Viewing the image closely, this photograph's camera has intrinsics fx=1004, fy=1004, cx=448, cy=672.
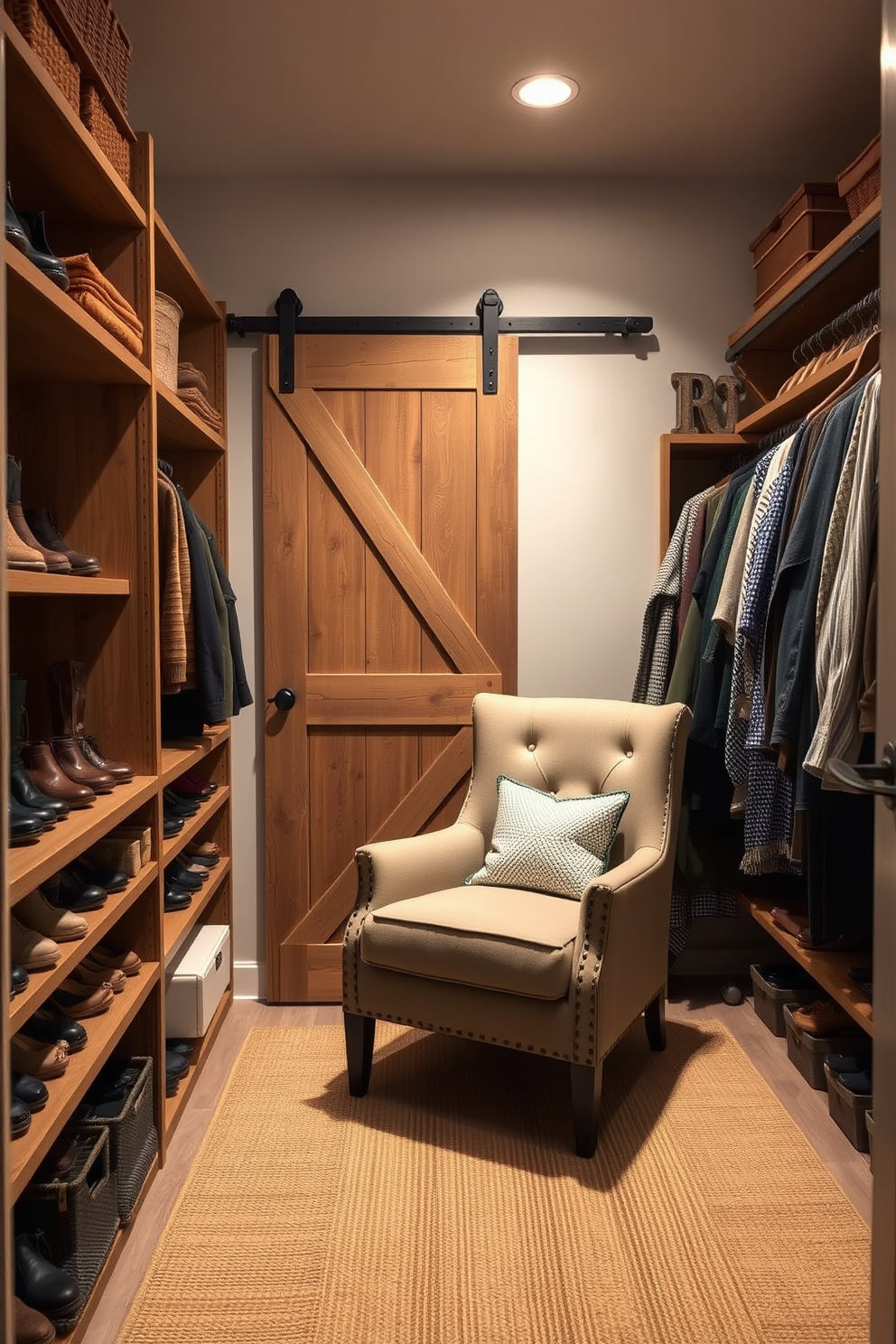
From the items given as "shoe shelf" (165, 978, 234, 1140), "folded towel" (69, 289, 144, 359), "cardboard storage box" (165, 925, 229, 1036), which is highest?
"folded towel" (69, 289, 144, 359)

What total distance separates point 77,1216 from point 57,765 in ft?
2.63

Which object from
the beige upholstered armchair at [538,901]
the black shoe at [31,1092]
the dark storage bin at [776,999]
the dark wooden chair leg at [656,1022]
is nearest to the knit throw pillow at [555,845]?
the beige upholstered armchair at [538,901]

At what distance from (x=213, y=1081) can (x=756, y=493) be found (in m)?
2.14

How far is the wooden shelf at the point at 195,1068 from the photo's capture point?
2.41 m

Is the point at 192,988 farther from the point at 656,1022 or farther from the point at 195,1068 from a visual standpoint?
the point at 656,1022

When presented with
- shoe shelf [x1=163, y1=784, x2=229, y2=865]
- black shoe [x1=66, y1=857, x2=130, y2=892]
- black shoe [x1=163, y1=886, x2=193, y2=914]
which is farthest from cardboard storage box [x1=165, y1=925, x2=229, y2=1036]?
black shoe [x1=66, y1=857, x2=130, y2=892]

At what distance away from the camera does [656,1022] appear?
284 centimetres

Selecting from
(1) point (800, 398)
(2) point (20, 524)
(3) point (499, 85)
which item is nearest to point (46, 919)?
(2) point (20, 524)

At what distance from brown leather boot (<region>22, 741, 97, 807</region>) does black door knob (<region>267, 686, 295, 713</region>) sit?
133 centimetres

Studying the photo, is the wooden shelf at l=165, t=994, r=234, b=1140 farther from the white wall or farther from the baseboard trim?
the white wall

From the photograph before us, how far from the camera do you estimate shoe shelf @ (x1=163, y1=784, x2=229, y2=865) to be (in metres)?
2.46

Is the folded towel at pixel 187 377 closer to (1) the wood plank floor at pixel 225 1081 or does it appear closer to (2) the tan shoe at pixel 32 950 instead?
(2) the tan shoe at pixel 32 950

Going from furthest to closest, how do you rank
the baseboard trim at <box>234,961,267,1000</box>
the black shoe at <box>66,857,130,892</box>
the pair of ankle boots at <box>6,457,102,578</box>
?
the baseboard trim at <box>234,961,267,1000</box>, the black shoe at <box>66,857,130,892</box>, the pair of ankle boots at <box>6,457,102,578</box>

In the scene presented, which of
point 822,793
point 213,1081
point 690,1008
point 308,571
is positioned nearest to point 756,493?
point 822,793
